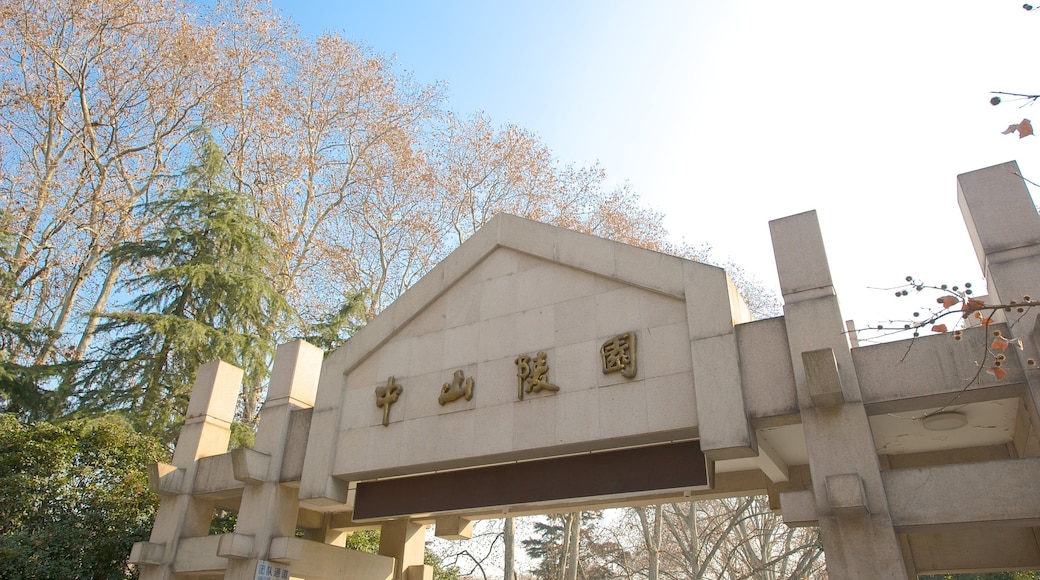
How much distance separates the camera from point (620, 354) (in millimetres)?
7172

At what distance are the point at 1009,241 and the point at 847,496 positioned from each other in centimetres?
272

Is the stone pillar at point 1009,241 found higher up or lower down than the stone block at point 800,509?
higher up

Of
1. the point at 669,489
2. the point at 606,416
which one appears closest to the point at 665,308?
the point at 606,416

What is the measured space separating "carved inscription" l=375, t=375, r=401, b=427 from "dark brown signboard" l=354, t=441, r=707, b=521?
82cm

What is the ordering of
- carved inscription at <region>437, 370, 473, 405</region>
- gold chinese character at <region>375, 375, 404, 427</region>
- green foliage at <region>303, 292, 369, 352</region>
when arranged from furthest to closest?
green foliage at <region>303, 292, 369, 352</region>, gold chinese character at <region>375, 375, 404, 427</region>, carved inscription at <region>437, 370, 473, 405</region>

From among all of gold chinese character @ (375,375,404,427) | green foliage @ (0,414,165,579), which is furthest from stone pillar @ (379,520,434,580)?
green foliage @ (0,414,165,579)

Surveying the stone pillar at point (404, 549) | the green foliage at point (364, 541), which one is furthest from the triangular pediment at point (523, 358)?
the green foliage at point (364, 541)

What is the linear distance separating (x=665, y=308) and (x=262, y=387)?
11.5 metres

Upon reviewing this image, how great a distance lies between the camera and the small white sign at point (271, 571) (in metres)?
8.21

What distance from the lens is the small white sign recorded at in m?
8.21

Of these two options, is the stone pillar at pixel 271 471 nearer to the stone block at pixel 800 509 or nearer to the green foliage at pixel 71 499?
the green foliage at pixel 71 499

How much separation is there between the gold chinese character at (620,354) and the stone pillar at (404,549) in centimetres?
519

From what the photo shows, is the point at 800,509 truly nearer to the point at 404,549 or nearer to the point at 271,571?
the point at 271,571

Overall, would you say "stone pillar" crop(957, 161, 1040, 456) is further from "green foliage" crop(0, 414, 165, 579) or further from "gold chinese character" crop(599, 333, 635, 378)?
"green foliage" crop(0, 414, 165, 579)
